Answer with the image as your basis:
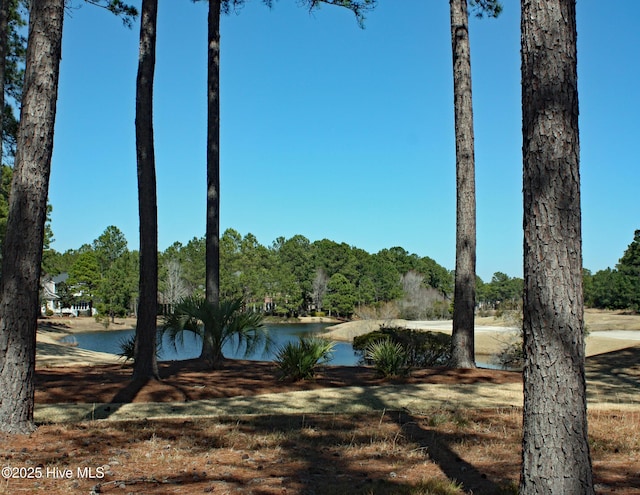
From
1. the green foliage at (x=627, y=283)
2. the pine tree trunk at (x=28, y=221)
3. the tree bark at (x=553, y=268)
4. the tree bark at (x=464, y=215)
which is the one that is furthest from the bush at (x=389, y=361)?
the green foliage at (x=627, y=283)

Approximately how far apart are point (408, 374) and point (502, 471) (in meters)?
5.31

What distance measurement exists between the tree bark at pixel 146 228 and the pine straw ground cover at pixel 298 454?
1180 mm

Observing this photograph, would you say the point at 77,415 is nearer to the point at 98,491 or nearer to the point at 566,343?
the point at 98,491

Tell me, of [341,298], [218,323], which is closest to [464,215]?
[218,323]

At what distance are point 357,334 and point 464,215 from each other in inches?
816

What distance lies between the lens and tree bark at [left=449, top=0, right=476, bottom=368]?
10.4 metres

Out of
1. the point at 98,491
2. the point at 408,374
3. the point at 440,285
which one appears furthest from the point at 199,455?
the point at 440,285

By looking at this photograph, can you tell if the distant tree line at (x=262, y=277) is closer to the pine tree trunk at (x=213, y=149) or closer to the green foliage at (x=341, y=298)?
the green foliage at (x=341, y=298)

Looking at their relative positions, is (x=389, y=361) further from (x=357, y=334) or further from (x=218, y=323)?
(x=357, y=334)

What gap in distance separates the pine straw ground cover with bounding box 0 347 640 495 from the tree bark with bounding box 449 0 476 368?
12.0 ft

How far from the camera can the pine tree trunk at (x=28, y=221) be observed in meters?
5.38

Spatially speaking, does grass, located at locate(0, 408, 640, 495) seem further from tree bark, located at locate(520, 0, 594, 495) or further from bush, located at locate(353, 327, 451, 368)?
bush, located at locate(353, 327, 451, 368)

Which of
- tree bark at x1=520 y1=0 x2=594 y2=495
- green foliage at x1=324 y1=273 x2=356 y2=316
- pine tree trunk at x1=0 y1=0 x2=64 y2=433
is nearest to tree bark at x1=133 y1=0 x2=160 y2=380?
pine tree trunk at x1=0 y1=0 x2=64 y2=433

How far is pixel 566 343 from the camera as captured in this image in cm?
314
